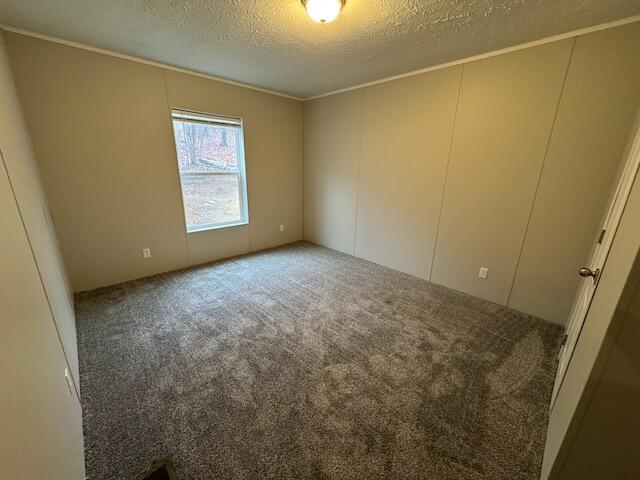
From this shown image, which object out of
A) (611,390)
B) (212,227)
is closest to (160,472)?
(611,390)

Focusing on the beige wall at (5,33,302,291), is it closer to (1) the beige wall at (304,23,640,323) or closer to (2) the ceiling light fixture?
(1) the beige wall at (304,23,640,323)

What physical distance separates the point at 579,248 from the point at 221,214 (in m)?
3.96

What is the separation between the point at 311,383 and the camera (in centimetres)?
167

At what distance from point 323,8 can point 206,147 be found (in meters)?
2.32

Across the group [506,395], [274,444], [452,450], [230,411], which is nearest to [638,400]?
[452,450]

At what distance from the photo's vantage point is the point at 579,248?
214 centimetres

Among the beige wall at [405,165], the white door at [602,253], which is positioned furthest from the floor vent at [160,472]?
the beige wall at [405,165]

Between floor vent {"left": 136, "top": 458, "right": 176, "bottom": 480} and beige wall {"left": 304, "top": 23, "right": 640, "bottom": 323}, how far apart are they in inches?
114

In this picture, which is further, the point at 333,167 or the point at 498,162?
the point at 333,167

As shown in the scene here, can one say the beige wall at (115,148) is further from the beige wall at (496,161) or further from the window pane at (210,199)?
the beige wall at (496,161)

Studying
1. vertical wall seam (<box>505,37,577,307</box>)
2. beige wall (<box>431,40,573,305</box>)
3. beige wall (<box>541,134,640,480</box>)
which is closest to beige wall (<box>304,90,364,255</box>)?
beige wall (<box>431,40,573,305</box>)

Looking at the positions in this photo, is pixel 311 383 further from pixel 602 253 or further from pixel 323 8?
pixel 323 8

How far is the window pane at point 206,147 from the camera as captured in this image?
3119 mm

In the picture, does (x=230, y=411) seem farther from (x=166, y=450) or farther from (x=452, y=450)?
(x=452, y=450)
